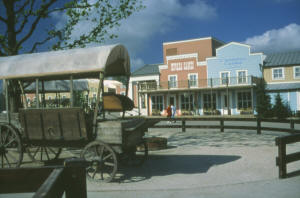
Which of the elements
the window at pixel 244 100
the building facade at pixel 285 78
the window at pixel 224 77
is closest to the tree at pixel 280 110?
the building facade at pixel 285 78

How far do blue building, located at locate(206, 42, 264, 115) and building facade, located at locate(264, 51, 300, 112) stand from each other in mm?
1233

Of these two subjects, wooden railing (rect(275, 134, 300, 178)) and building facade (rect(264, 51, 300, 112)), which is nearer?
wooden railing (rect(275, 134, 300, 178))

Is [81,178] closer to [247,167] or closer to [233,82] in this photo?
[247,167]

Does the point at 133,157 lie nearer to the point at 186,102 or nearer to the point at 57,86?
the point at 57,86

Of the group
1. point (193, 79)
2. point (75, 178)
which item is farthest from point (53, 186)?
point (193, 79)

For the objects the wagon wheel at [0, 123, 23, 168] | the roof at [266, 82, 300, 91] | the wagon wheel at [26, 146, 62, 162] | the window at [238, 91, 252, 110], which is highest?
the roof at [266, 82, 300, 91]

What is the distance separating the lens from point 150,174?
696cm

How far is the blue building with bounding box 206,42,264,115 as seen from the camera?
1275 inches

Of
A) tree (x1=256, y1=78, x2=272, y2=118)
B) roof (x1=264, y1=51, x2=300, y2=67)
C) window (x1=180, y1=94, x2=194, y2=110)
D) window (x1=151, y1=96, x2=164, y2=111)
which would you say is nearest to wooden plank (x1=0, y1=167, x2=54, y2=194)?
tree (x1=256, y1=78, x2=272, y2=118)

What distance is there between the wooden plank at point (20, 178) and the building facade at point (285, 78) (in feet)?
103

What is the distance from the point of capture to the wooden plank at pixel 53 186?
5.75 feet

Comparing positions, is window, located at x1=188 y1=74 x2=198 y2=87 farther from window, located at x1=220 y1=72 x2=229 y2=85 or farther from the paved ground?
the paved ground

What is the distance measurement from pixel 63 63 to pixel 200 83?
29.8 metres

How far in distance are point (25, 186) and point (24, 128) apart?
475 centimetres
